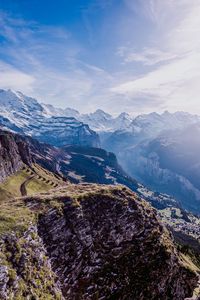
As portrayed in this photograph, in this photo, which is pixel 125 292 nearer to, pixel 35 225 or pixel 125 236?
pixel 125 236

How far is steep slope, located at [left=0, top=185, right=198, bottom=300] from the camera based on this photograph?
2023 inches

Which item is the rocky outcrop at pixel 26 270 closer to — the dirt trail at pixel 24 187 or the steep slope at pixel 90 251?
the steep slope at pixel 90 251

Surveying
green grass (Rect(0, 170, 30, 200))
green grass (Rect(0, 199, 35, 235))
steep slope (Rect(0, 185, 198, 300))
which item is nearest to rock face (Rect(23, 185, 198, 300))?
steep slope (Rect(0, 185, 198, 300))

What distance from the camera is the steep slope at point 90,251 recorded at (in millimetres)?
51375

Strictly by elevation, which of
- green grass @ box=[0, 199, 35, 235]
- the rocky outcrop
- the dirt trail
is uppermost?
green grass @ box=[0, 199, 35, 235]

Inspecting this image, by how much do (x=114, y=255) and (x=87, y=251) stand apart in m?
5.61

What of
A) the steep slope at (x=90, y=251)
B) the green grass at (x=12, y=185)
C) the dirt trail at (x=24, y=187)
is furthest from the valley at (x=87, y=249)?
the dirt trail at (x=24, y=187)

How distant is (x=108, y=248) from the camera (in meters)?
65.8

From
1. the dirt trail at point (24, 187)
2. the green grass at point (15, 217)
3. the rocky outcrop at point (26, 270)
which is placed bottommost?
the dirt trail at point (24, 187)

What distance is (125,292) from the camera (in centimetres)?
6094

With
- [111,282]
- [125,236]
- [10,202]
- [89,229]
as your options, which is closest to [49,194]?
[10,202]

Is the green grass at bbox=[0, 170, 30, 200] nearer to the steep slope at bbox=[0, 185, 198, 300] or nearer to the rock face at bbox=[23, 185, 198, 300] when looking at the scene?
the steep slope at bbox=[0, 185, 198, 300]

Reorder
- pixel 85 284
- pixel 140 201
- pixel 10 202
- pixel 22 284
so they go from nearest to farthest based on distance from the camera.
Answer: pixel 22 284
pixel 85 284
pixel 10 202
pixel 140 201

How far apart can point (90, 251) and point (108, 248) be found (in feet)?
14.0
